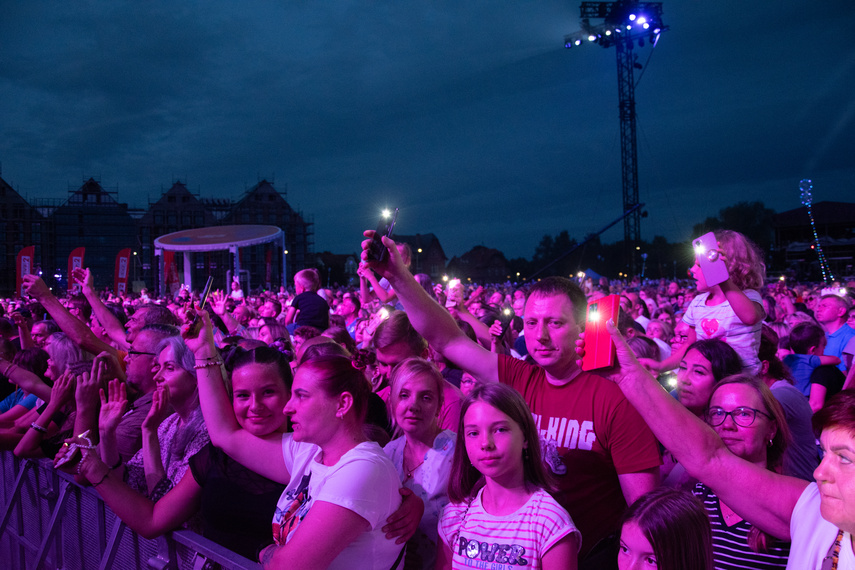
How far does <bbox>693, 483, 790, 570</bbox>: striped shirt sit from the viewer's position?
189 cm

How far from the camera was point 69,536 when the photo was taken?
127 inches

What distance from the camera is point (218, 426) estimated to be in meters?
2.43

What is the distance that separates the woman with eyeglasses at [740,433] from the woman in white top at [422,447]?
105cm

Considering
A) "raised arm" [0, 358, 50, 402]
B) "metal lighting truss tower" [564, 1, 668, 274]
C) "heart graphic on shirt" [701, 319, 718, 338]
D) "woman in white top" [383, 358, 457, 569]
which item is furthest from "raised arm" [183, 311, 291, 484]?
"metal lighting truss tower" [564, 1, 668, 274]

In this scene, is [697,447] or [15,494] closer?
[697,447]

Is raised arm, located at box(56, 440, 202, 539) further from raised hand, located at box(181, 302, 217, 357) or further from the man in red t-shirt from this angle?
the man in red t-shirt

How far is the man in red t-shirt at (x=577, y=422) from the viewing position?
2.09 metres

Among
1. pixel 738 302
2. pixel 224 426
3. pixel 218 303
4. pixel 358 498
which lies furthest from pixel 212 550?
pixel 218 303

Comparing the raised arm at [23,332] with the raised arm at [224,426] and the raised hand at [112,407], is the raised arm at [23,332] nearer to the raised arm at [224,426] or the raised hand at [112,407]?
the raised hand at [112,407]

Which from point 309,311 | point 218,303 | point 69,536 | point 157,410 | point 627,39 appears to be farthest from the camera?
point 627,39

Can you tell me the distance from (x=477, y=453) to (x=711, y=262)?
1.92 meters

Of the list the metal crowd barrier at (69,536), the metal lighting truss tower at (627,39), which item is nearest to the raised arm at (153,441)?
the metal crowd barrier at (69,536)

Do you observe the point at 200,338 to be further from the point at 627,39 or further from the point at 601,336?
the point at 627,39

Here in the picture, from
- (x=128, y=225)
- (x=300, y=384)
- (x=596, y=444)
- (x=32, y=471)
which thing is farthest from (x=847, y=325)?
(x=128, y=225)
